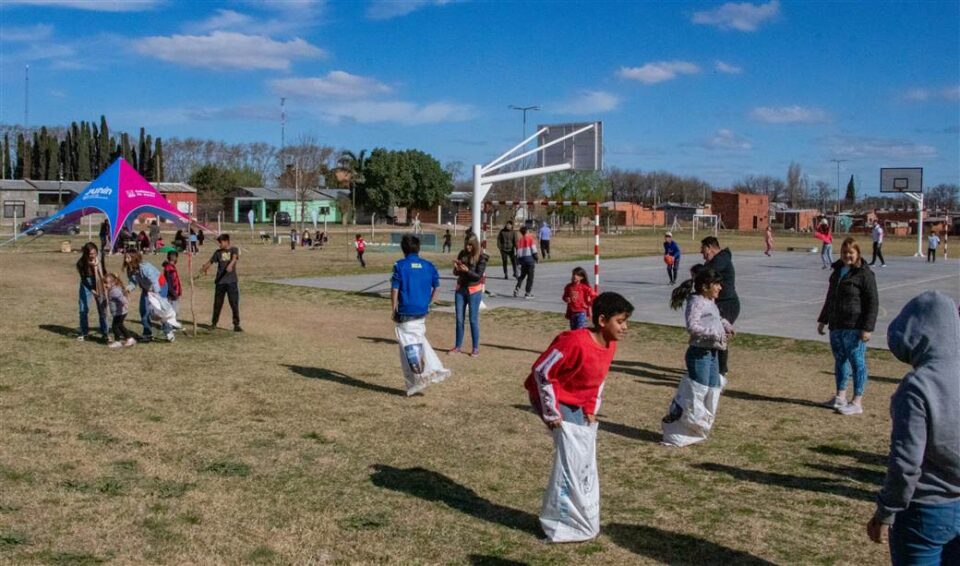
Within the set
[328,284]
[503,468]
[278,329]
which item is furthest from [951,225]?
[503,468]

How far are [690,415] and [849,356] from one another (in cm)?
239

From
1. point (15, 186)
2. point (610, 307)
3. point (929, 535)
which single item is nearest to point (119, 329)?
point (610, 307)

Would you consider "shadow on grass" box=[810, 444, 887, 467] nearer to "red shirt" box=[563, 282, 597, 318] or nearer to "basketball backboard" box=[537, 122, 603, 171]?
"red shirt" box=[563, 282, 597, 318]

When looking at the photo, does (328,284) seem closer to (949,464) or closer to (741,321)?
(741,321)

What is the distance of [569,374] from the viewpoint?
530 cm

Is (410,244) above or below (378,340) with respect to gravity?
above

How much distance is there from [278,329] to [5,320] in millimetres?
4698

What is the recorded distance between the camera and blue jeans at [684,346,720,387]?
764cm

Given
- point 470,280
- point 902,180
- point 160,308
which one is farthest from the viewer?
point 902,180

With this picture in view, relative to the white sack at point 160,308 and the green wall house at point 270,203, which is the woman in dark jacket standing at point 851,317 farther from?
the green wall house at point 270,203

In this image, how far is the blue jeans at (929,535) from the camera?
3.48 metres

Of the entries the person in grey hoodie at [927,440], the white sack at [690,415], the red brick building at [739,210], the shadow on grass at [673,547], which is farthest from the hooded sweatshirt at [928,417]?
the red brick building at [739,210]

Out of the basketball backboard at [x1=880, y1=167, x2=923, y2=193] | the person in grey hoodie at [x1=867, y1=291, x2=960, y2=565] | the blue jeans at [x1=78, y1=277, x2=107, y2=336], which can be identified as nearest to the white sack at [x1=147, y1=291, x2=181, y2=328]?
the blue jeans at [x1=78, y1=277, x2=107, y2=336]

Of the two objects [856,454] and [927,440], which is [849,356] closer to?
[856,454]
